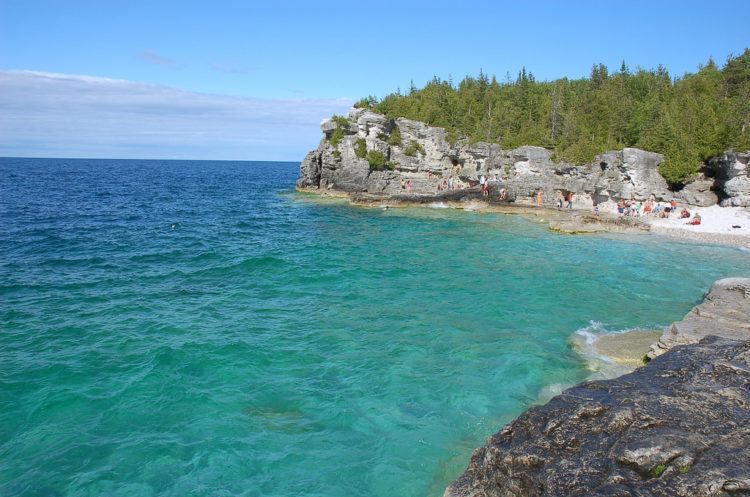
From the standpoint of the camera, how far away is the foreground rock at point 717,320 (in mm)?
15367

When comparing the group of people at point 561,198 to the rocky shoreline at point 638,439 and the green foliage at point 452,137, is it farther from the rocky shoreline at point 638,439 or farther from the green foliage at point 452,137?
the rocky shoreline at point 638,439

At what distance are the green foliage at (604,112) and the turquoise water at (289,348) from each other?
22509 millimetres

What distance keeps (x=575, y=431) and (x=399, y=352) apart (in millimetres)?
10658

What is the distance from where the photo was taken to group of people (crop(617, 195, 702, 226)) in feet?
164

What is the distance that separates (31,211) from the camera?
53.9 metres

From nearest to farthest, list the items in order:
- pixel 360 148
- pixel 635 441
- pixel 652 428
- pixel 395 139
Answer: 1. pixel 635 441
2. pixel 652 428
3. pixel 360 148
4. pixel 395 139

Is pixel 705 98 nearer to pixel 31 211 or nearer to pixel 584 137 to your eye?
pixel 584 137

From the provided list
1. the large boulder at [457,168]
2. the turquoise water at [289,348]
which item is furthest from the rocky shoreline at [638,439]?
the large boulder at [457,168]

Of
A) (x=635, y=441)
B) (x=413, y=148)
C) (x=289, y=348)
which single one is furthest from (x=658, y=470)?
(x=413, y=148)

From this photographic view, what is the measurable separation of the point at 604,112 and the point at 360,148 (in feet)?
122

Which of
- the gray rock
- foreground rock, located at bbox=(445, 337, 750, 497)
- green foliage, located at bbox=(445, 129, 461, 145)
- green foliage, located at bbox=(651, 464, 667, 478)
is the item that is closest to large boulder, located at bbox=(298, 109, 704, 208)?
green foliage, located at bbox=(445, 129, 461, 145)

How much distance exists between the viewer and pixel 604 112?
7169 centimetres

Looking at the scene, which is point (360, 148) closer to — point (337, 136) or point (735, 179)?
point (337, 136)

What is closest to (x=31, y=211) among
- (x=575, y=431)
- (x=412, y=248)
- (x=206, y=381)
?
(x=412, y=248)
